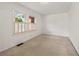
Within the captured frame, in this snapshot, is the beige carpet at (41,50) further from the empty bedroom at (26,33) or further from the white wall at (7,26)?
the white wall at (7,26)

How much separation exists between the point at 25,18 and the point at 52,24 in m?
3.81

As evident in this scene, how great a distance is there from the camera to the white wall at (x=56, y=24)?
7189mm

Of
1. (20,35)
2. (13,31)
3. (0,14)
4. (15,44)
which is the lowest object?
(15,44)

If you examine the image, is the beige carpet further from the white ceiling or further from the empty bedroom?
the white ceiling

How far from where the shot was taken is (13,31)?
3.77 metres

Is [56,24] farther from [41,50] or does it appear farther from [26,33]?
[41,50]

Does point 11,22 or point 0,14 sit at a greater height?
point 0,14

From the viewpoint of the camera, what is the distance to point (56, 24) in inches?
305

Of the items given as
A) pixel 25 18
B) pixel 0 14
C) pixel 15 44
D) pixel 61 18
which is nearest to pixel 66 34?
pixel 61 18

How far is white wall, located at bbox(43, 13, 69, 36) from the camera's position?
7.19 m

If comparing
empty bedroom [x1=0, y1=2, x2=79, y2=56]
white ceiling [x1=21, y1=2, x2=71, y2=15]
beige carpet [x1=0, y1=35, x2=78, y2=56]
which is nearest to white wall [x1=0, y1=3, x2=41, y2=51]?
empty bedroom [x1=0, y1=2, x2=79, y2=56]

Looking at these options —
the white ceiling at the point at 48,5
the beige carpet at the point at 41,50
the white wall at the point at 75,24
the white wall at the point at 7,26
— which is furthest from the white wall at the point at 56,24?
the white wall at the point at 7,26

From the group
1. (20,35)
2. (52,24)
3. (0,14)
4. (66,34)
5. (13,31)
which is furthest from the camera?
(52,24)

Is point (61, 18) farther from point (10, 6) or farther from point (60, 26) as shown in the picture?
point (10, 6)
